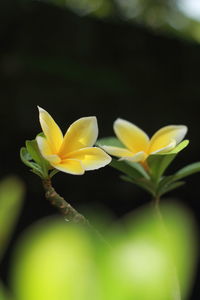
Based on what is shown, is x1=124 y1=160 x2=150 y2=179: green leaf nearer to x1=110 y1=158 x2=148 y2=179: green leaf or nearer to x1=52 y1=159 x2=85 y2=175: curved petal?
x1=110 y1=158 x2=148 y2=179: green leaf

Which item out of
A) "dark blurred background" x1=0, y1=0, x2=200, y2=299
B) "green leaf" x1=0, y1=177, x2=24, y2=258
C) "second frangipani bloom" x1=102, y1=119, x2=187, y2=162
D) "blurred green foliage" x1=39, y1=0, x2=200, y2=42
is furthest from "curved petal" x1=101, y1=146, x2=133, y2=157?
"blurred green foliage" x1=39, y1=0, x2=200, y2=42

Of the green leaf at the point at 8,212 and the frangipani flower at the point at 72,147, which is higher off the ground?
the green leaf at the point at 8,212

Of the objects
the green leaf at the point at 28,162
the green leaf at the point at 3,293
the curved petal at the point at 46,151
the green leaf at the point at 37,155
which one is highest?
the green leaf at the point at 3,293

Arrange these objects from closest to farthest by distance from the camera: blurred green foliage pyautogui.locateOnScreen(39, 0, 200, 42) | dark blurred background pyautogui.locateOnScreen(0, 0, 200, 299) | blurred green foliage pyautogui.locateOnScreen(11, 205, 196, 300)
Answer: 1. blurred green foliage pyautogui.locateOnScreen(11, 205, 196, 300)
2. dark blurred background pyautogui.locateOnScreen(0, 0, 200, 299)
3. blurred green foliage pyautogui.locateOnScreen(39, 0, 200, 42)

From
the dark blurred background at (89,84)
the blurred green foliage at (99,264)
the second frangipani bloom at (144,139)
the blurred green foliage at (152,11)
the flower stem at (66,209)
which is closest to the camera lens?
the blurred green foliage at (99,264)

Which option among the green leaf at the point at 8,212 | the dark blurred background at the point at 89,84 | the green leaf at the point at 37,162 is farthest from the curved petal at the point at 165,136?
the dark blurred background at the point at 89,84

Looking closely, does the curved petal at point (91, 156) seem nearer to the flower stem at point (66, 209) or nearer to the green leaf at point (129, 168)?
the flower stem at point (66, 209)

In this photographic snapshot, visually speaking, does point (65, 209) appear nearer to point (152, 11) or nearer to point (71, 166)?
point (71, 166)

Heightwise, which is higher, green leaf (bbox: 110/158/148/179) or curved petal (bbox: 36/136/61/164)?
curved petal (bbox: 36/136/61/164)
